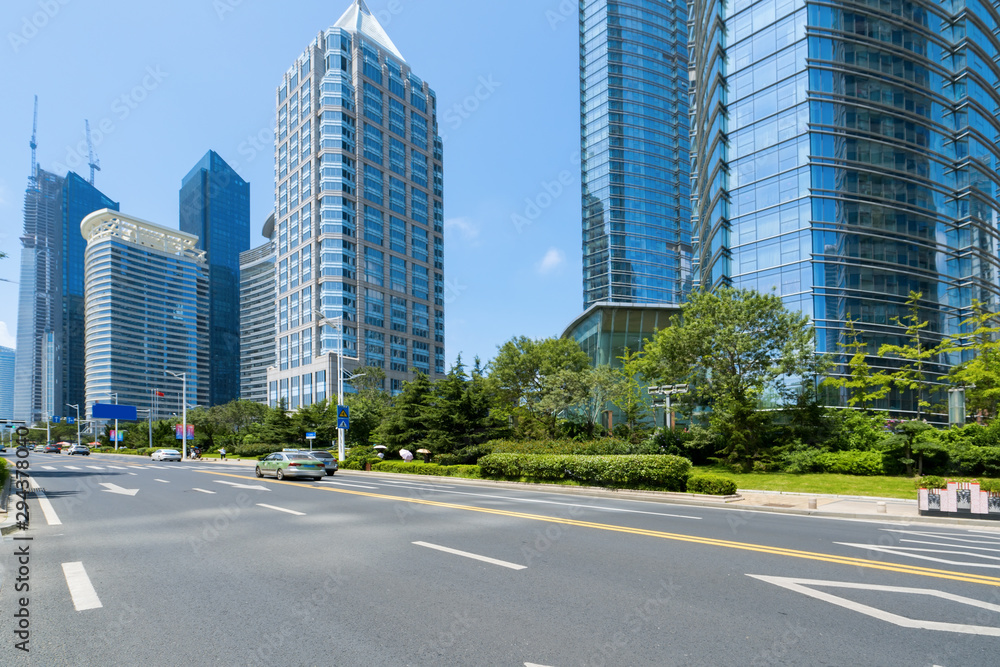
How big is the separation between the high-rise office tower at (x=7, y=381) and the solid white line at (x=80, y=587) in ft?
642

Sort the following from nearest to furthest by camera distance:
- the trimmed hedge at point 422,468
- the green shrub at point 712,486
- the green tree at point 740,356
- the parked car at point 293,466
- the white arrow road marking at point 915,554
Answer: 1. the white arrow road marking at point 915,554
2. the green shrub at point 712,486
3. the parked car at point 293,466
4. the trimmed hedge at point 422,468
5. the green tree at point 740,356

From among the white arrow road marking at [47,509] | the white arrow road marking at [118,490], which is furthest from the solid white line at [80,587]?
the white arrow road marking at [118,490]

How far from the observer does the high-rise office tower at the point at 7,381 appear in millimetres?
162750

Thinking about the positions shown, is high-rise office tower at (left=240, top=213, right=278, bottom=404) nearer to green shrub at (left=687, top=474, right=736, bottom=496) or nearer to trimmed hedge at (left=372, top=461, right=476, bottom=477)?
trimmed hedge at (left=372, top=461, right=476, bottom=477)

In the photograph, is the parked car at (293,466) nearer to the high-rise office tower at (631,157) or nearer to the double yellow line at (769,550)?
the double yellow line at (769,550)

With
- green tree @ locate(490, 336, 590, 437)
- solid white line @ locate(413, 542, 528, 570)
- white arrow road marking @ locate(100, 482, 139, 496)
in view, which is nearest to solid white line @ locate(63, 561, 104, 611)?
solid white line @ locate(413, 542, 528, 570)

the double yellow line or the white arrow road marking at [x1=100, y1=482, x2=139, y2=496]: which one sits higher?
the double yellow line

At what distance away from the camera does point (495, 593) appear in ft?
22.9

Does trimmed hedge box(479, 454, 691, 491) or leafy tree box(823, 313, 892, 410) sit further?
leafy tree box(823, 313, 892, 410)

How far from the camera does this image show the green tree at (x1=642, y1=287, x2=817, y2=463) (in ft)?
101

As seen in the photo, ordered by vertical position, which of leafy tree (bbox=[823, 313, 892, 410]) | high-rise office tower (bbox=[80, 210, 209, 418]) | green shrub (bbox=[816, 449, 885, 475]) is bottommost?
green shrub (bbox=[816, 449, 885, 475])

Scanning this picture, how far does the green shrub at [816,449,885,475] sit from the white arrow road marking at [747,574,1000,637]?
2184 cm

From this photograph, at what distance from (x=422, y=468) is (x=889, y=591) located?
2562 centimetres

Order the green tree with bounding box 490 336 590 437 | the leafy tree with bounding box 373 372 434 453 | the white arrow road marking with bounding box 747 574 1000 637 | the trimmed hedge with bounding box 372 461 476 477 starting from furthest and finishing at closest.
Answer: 1. the green tree with bounding box 490 336 590 437
2. the leafy tree with bounding box 373 372 434 453
3. the trimmed hedge with bounding box 372 461 476 477
4. the white arrow road marking with bounding box 747 574 1000 637
